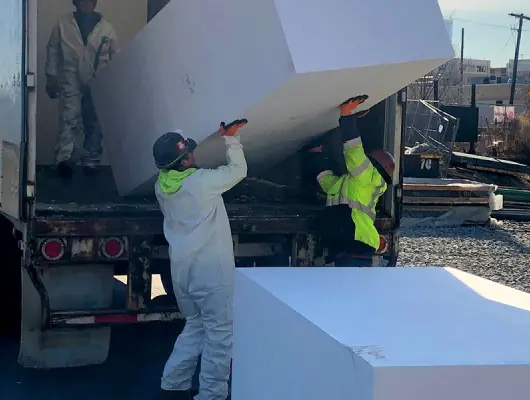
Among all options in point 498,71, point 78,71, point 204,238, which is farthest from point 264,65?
point 498,71

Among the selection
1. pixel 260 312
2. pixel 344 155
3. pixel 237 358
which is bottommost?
pixel 237 358

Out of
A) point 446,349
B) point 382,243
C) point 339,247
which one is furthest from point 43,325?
point 446,349

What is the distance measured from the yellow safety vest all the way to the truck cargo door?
1805 millimetres

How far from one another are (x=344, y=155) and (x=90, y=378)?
2034 millimetres

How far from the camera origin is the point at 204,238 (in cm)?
434

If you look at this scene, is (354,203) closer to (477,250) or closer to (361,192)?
(361,192)

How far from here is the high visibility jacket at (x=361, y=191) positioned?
4762 mm

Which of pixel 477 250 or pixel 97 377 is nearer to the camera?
pixel 97 377

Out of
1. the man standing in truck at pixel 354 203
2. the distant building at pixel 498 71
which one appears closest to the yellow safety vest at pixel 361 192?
the man standing in truck at pixel 354 203

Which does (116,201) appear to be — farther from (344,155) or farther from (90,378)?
(344,155)

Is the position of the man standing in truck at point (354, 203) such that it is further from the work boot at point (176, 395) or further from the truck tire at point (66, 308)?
the truck tire at point (66, 308)

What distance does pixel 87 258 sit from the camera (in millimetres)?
4645

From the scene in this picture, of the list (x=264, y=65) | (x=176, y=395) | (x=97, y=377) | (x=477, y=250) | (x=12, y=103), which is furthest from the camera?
(x=477, y=250)

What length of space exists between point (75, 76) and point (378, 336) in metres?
4.50
